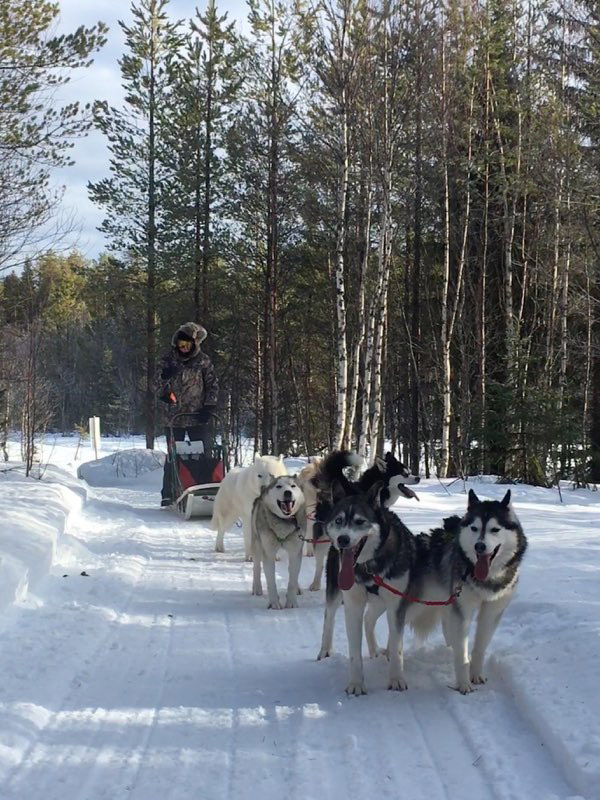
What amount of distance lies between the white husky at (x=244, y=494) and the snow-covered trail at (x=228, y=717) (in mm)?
1980

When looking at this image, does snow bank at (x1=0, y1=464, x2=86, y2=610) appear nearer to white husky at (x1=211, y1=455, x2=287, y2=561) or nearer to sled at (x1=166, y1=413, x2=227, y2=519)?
sled at (x1=166, y1=413, x2=227, y2=519)

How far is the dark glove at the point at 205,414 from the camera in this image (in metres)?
11.3

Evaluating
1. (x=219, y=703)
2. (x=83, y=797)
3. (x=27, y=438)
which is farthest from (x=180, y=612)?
(x=27, y=438)

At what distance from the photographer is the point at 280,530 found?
6.16m

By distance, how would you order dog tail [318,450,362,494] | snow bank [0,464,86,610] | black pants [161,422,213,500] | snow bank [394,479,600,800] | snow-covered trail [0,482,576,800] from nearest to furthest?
1. snow-covered trail [0,482,576,800]
2. snow bank [394,479,600,800]
3. snow bank [0,464,86,610]
4. dog tail [318,450,362,494]
5. black pants [161,422,213,500]

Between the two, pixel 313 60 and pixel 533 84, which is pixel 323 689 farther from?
pixel 533 84

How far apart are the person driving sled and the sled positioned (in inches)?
9.6

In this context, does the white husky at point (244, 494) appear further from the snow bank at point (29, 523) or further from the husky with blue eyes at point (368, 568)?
the husky with blue eyes at point (368, 568)

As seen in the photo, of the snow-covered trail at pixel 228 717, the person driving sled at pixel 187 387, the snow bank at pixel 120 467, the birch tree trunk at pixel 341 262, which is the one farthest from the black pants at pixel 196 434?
the snow bank at pixel 120 467

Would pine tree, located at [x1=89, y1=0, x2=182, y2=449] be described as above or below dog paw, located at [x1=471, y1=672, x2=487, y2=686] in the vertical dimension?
above

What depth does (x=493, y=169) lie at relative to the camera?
1941 centimetres

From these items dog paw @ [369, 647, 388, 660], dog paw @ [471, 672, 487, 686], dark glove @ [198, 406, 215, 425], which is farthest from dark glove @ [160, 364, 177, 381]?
dog paw @ [471, 672, 487, 686]

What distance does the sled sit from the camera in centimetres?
1032

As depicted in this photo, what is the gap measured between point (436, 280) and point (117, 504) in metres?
14.0
